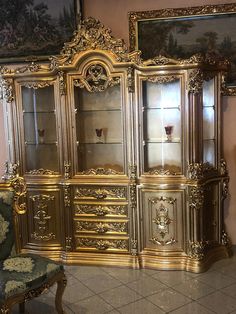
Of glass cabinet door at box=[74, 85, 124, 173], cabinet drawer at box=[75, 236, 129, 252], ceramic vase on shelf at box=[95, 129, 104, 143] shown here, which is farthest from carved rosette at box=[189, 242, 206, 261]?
ceramic vase on shelf at box=[95, 129, 104, 143]

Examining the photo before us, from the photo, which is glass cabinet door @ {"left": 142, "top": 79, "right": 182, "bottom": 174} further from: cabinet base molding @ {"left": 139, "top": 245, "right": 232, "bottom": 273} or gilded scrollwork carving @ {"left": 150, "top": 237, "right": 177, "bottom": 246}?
cabinet base molding @ {"left": 139, "top": 245, "right": 232, "bottom": 273}

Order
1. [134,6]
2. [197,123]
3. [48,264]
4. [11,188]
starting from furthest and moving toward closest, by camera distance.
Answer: [134,6] < [197,123] < [11,188] < [48,264]

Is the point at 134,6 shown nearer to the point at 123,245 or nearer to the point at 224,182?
the point at 224,182

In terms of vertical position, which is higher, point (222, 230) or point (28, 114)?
point (28, 114)

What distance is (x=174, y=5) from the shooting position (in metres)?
3.79

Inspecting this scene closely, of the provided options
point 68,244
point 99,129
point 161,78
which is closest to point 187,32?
point 161,78

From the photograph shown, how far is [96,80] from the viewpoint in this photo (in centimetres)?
352

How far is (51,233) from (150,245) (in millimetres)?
975

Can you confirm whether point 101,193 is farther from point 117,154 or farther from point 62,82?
point 62,82

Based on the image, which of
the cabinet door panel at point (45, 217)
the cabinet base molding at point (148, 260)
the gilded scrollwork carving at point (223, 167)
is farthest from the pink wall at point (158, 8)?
the cabinet door panel at point (45, 217)

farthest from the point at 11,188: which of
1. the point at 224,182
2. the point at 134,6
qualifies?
the point at 134,6

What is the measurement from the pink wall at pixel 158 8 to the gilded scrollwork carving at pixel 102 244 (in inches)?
45.3

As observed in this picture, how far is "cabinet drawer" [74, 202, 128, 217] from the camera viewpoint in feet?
11.8

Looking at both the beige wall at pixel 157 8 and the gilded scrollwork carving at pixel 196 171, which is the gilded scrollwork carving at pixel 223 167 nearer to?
the beige wall at pixel 157 8
